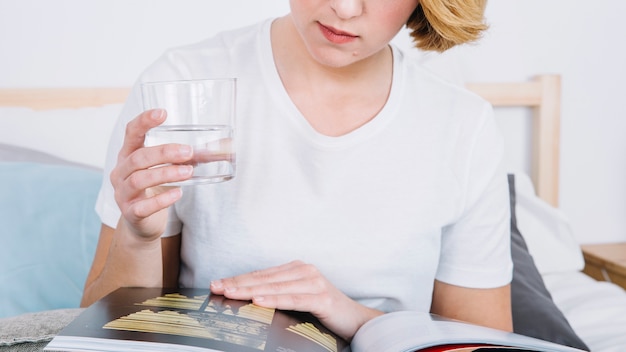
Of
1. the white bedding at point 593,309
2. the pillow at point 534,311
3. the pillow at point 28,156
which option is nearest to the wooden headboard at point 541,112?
the white bedding at point 593,309

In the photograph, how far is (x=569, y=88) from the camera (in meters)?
2.22

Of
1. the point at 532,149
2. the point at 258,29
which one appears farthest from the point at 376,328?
the point at 532,149

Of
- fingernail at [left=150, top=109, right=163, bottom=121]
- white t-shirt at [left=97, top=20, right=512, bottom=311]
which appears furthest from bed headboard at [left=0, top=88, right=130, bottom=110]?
fingernail at [left=150, top=109, right=163, bottom=121]

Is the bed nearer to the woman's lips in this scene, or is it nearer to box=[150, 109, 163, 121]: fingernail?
box=[150, 109, 163, 121]: fingernail

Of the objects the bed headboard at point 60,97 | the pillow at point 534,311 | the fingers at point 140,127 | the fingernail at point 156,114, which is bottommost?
the pillow at point 534,311

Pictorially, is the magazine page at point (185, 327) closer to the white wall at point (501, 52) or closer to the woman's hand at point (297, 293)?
the woman's hand at point (297, 293)

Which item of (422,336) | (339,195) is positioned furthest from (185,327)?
(339,195)

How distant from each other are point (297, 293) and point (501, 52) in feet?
4.96

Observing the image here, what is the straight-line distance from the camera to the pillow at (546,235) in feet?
6.22

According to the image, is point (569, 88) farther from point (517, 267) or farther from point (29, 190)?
point (29, 190)

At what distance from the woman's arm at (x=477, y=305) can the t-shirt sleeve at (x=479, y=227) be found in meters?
0.01

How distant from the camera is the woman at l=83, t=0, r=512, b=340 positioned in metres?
1.04

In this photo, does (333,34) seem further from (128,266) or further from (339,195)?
(128,266)

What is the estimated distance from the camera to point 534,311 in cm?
135
